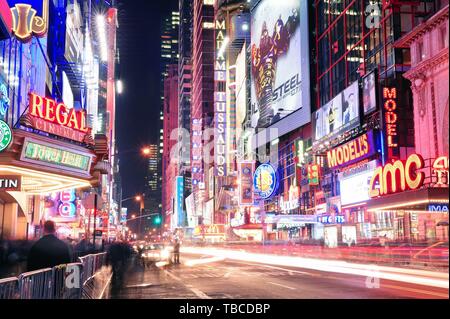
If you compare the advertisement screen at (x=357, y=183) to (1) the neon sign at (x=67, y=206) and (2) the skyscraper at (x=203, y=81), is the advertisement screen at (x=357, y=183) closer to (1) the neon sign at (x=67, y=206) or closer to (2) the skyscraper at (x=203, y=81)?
(1) the neon sign at (x=67, y=206)

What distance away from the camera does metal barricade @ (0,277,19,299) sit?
706 cm

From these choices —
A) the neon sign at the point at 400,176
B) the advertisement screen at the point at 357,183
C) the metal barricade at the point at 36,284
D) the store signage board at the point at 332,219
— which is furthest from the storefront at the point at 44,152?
the store signage board at the point at 332,219

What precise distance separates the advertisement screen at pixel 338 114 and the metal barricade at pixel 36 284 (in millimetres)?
41934

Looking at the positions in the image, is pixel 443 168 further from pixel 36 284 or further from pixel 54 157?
pixel 54 157

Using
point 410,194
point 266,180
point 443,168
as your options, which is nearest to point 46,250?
point 443,168

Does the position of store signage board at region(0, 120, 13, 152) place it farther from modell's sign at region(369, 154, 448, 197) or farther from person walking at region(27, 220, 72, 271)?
modell's sign at region(369, 154, 448, 197)

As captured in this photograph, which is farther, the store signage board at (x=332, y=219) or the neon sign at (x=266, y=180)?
the neon sign at (x=266, y=180)

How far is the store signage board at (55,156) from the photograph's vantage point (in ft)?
70.9

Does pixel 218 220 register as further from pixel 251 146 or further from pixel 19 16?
pixel 19 16

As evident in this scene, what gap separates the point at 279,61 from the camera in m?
76.9

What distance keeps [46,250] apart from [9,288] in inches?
117

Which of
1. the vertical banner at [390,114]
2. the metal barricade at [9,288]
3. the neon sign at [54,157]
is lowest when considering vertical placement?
the metal barricade at [9,288]

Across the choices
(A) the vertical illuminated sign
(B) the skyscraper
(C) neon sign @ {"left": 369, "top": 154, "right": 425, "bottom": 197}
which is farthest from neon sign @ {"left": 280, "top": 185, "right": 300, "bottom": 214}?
(B) the skyscraper

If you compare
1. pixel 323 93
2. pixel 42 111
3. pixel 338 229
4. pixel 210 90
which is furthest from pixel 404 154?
pixel 210 90
